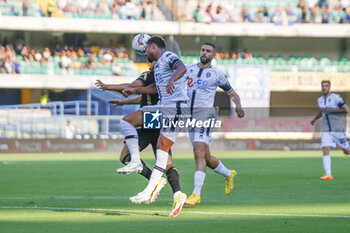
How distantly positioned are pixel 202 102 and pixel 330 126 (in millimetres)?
7307

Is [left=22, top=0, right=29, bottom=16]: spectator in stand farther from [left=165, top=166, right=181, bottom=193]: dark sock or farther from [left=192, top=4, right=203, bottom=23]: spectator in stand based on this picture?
[left=165, top=166, right=181, bottom=193]: dark sock

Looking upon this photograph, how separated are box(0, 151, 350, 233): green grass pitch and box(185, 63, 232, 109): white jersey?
1.58 meters

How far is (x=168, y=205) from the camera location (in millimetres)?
11281

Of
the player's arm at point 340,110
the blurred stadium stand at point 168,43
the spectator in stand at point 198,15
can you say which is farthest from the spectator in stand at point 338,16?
the player's arm at point 340,110

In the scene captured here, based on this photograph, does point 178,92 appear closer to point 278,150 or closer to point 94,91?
point 278,150

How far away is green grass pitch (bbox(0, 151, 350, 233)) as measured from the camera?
28.5ft

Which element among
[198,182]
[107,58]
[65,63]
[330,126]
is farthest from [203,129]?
[107,58]

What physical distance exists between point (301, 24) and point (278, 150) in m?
15.9

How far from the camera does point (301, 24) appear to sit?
5034cm

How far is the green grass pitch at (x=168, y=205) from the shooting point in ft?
28.5

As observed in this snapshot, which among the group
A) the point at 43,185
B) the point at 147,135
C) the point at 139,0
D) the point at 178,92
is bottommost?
the point at 43,185

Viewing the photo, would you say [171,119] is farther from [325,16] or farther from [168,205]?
[325,16]

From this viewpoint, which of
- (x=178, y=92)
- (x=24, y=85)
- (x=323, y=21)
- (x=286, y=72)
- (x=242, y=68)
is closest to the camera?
(x=178, y=92)

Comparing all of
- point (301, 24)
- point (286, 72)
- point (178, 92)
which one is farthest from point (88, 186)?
point (301, 24)
